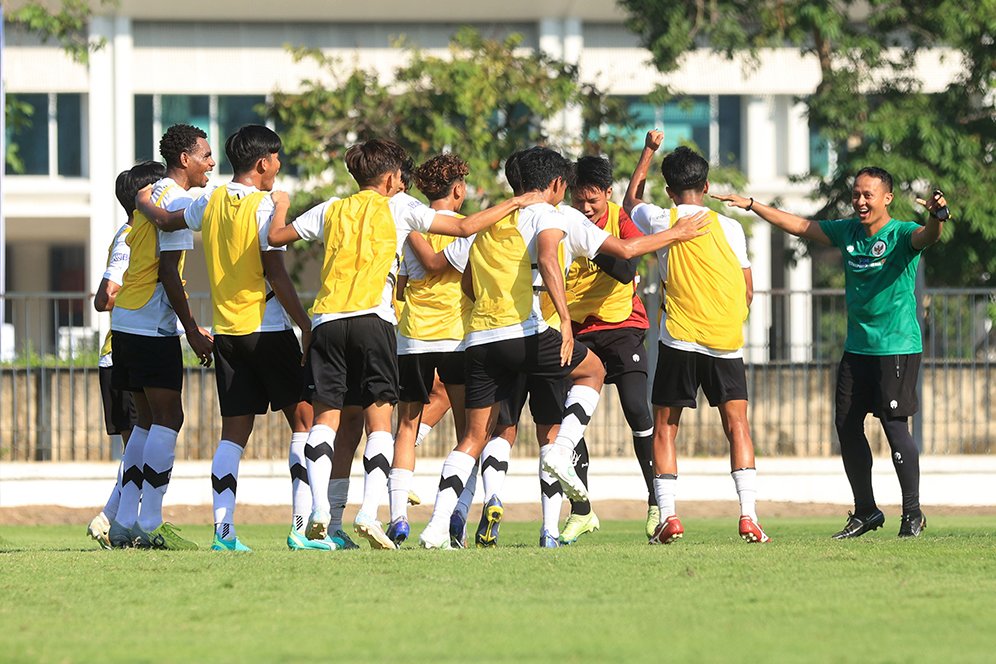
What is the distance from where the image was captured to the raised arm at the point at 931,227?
821cm

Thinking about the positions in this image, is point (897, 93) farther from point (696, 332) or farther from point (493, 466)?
point (493, 466)

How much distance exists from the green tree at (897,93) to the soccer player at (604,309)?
10203 millimetres

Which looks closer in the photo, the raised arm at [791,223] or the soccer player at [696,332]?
the soccer player at [696,332]

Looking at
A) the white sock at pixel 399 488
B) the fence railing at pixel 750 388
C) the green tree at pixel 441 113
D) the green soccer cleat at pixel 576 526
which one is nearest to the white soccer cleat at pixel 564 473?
the green soccer cleat at pixel 576 526

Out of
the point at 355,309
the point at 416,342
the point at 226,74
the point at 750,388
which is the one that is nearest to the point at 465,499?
the point at 416,342

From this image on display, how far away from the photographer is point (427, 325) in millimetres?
9023

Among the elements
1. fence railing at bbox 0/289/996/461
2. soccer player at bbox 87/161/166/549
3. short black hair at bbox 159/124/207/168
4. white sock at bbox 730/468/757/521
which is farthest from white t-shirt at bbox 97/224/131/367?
fence railing at bbox 0/289/996/461

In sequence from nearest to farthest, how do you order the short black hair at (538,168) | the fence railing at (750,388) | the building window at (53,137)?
the short black hair at (538,168) < the fence railing at (750,388) < the building window at (53,137)

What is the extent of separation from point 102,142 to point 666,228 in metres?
27.9

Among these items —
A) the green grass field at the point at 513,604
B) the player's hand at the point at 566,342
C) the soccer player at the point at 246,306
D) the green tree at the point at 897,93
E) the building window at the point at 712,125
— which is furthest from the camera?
the building window at the point at 712,125

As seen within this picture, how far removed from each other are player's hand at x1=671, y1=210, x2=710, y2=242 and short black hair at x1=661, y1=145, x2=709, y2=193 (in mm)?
394

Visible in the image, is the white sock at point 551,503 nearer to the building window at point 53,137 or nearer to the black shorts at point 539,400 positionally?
the black shorts at point 539,400

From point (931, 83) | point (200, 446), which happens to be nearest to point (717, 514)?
point (200, 446)

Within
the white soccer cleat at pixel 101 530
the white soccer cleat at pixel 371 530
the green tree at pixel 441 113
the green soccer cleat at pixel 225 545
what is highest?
the green tree at pixel 441 113
